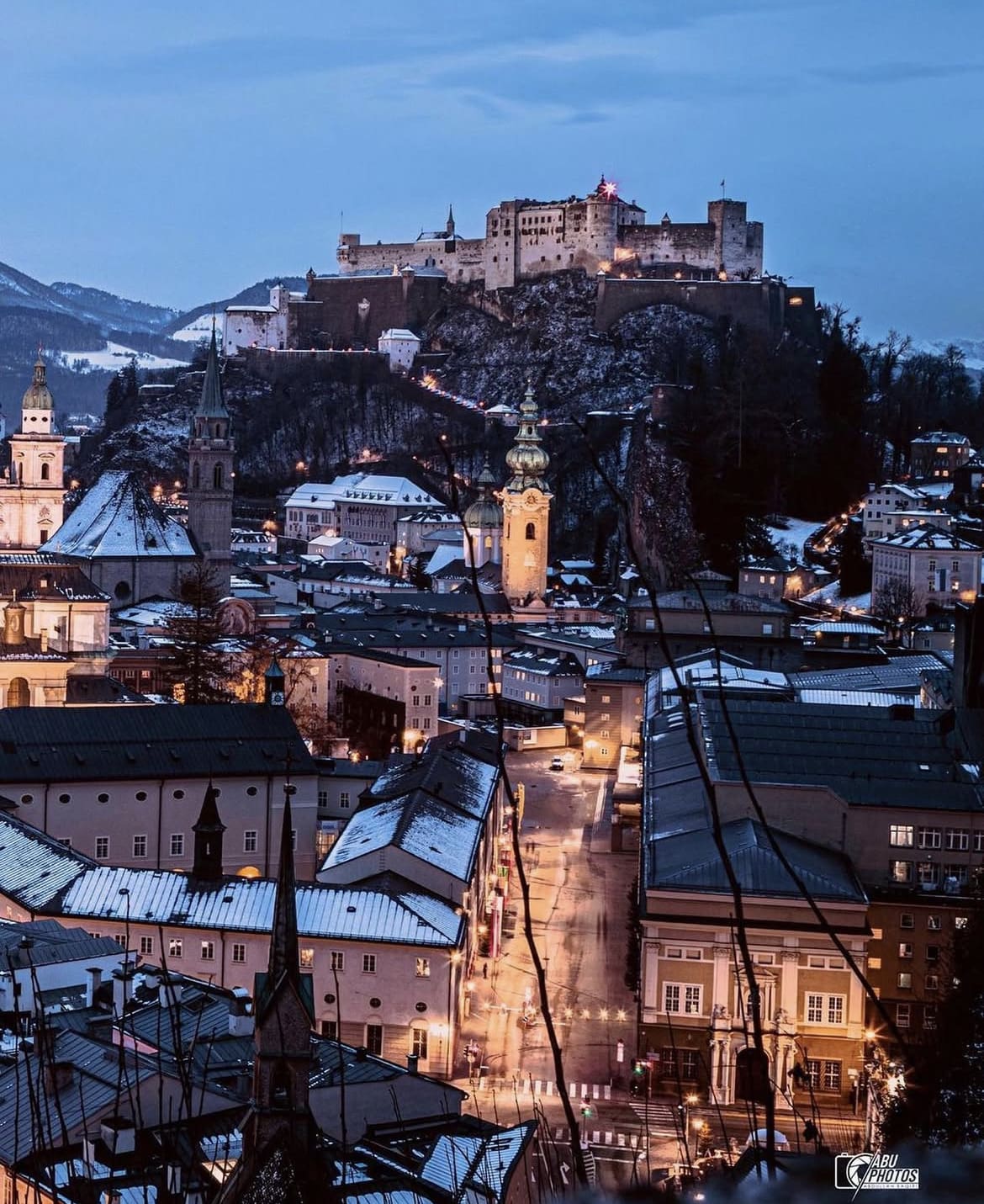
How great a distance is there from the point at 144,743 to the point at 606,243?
72.3m

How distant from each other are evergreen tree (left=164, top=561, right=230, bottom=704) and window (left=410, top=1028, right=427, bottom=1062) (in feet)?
70.2

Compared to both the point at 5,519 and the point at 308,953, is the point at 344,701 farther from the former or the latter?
the point at 308,953

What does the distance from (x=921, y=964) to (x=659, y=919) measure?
3.92 metres

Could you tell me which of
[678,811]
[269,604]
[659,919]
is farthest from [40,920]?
[269,604]

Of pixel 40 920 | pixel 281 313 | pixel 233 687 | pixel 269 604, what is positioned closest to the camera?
pixel 40 920

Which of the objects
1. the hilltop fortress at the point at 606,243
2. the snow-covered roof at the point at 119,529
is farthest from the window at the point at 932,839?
the hilltop fortress at the point at 606,243

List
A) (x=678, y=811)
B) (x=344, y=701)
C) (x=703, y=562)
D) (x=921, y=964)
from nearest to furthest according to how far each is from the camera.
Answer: (x=921, y=964) < (x=678, y=811) < (x=344, y=701) < (x=703, y=562)

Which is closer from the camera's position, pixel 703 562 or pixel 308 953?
pixel 308 953

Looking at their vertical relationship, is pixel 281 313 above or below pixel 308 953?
above

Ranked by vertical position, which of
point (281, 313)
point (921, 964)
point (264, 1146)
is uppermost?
point (281, 313)

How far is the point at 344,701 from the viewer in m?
56.1

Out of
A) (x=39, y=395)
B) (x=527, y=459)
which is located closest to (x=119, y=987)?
(x=39, y=395)

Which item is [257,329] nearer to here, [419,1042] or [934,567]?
[934,567]

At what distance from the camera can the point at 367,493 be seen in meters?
95.4
